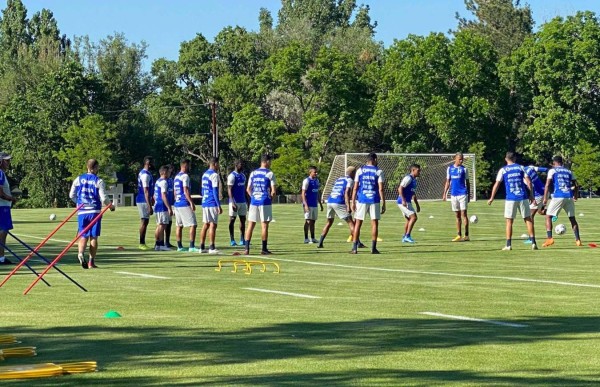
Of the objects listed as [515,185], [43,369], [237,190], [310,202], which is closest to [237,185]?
[237,190]

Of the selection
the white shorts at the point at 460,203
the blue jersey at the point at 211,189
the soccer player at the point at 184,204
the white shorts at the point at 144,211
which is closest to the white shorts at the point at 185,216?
the soccer player at the point at 184,204

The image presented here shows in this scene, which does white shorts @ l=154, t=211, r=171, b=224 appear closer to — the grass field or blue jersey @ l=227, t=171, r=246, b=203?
blue jersey @ l=227, t=171, r=246, b=203

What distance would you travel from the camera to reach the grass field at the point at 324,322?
8.80 meters

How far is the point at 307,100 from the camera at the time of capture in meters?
96.8

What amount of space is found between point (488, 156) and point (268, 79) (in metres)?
19.0

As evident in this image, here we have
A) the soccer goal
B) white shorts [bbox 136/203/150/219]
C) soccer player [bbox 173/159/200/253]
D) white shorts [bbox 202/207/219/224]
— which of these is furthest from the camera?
the soccer goal

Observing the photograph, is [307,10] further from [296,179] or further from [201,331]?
[201,331]

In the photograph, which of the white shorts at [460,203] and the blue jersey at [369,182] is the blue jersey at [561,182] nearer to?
the white shorts at [460,203]

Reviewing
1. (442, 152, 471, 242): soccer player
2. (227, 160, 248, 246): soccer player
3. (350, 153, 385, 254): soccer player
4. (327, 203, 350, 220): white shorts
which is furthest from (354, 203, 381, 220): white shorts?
(442, 152, 471, 242): soccer player

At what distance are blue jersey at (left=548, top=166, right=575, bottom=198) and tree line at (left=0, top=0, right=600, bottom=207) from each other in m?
60.5

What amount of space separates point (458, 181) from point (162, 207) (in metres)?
7.81

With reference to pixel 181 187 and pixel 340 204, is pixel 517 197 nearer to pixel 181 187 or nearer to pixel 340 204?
pixel 340 204

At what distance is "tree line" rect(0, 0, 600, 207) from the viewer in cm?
8962

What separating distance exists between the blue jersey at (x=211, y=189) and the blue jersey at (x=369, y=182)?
294 cm
